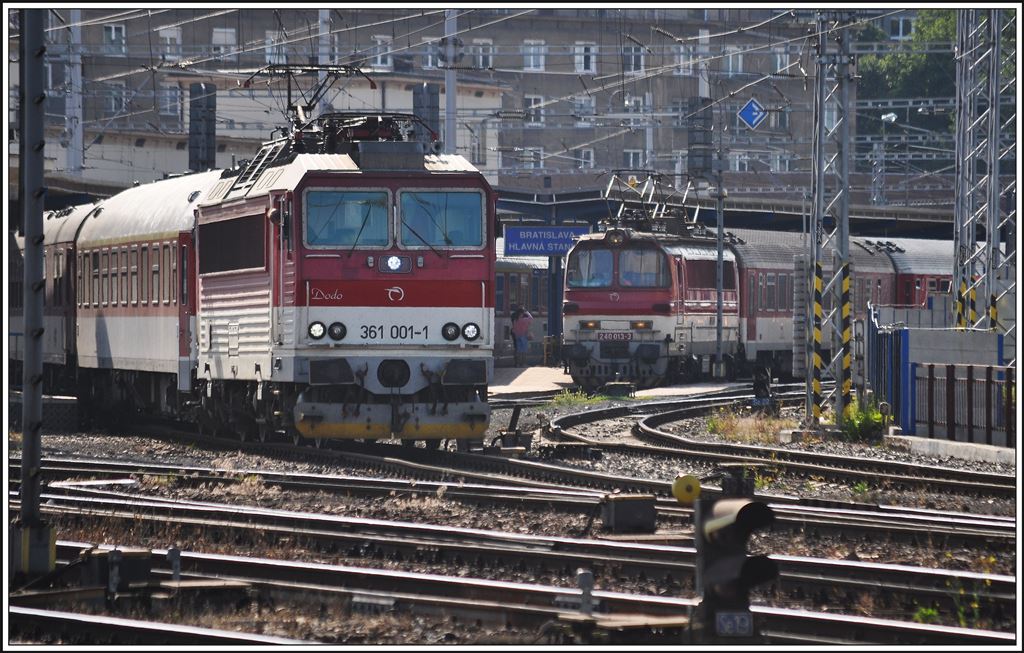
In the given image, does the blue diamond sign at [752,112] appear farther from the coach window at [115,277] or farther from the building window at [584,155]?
the building window at [584,155]

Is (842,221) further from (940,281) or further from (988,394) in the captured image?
(940,281)

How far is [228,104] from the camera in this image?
60.6 m

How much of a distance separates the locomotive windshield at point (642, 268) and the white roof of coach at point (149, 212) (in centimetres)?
1201

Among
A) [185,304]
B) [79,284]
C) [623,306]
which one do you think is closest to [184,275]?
[185,304]

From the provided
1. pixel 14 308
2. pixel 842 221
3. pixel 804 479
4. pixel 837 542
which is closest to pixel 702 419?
pixel 842 221

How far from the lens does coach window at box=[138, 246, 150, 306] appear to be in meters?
20.7

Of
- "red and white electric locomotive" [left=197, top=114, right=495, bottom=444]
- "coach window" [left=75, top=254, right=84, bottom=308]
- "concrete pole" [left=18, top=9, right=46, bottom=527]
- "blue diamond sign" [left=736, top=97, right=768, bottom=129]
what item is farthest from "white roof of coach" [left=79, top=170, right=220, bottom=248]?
"blue diamond sign" [left=736, top=97, right=768, bottom=129]

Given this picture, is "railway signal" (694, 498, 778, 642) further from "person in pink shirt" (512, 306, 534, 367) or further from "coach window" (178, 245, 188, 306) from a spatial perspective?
"person in pink shirt" (512, 306, 534, 367)

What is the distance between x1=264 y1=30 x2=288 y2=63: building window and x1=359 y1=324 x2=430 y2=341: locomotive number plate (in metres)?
6.02

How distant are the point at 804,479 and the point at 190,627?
9.08m

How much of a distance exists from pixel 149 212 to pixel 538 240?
20.1 meters

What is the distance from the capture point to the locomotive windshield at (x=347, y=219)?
16609 mm

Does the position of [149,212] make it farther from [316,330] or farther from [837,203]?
[837,203]

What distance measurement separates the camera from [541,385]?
35688mm
